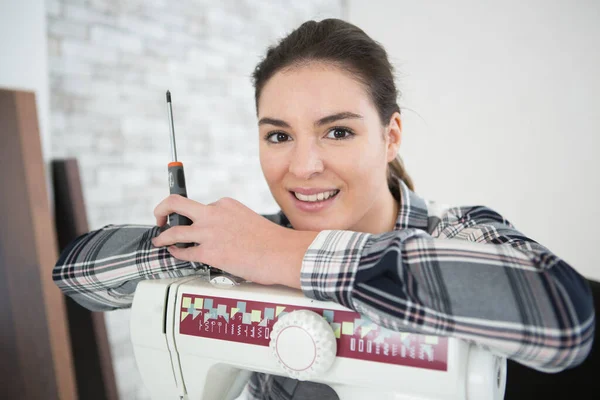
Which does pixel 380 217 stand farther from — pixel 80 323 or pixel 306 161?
pixel 80 323

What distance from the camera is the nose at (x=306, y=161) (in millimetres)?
783

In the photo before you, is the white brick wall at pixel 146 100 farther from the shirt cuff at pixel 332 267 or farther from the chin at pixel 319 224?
the shirt cuff at pixel 332 267

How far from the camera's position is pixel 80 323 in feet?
4.85

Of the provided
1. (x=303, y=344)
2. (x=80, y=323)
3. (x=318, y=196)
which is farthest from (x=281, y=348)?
(x=80, y=323)

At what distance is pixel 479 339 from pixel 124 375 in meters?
1.66

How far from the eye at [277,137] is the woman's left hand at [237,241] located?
0.27 metres

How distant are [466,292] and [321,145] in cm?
43

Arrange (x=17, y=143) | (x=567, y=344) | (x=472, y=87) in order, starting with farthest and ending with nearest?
1. (x=472, y=87)
2. (x=17, y=143)
3. (x=567, y=344)

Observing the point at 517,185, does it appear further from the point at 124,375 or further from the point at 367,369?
the point at 124,375

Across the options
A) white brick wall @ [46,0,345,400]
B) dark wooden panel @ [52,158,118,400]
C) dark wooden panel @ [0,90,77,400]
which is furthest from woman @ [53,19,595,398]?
white brick wall @ [46,0,345,400]

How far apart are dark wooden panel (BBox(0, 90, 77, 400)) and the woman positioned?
59 centimetres

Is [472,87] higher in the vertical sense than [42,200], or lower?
higher

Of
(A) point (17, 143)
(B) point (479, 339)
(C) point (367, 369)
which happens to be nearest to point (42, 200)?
(A) point (17, 143)

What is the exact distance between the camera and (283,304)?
54 centimetres
